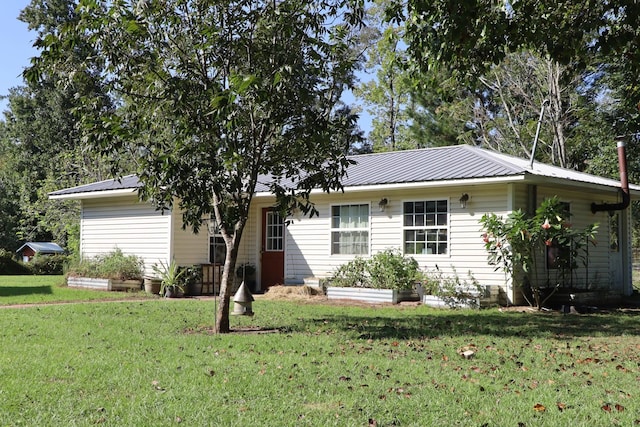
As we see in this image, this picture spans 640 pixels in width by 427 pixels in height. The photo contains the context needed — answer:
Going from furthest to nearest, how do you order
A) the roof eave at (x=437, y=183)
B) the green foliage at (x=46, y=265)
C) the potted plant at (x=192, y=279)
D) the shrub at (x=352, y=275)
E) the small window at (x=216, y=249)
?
the green foliage at (x=46, y=265)
the small window at (x=216, y=249)
the potted plant at (x=192, y=279)
the shrub at (x=352, y=275)
the roof eave at (x=437, y=183)

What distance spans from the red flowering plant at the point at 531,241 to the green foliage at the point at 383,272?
5.84ft

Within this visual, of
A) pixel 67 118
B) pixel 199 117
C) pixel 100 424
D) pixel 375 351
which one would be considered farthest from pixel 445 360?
pixel 67 118

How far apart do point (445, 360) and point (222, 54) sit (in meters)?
4.91

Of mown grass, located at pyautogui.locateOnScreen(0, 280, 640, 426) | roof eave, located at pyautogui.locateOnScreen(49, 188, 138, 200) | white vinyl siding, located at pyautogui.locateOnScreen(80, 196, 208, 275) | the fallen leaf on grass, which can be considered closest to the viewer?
mown grass, located at pyautogui.locateOnScreen(0, 280, 640, 426)

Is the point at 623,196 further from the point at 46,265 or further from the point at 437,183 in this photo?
the point at 46,265

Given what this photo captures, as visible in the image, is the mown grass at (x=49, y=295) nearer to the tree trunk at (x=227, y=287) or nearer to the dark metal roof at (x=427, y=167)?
the tree trunk at (x=227, y=287)

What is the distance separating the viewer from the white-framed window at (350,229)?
14648 millimetres

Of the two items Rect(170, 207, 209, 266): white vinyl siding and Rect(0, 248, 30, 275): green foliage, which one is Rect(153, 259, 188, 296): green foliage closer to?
Rect(170, 207, 209, 266): white vinyl siding

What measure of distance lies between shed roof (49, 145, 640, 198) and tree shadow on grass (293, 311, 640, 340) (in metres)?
2.61

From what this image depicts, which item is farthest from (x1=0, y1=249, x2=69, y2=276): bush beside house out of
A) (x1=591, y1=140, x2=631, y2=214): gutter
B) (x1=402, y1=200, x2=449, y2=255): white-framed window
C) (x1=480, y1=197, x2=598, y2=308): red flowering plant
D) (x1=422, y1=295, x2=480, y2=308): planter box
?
(x1=591, y1=140, x2=631, y2=214): gutter

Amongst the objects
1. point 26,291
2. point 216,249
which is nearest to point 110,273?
point 26,291

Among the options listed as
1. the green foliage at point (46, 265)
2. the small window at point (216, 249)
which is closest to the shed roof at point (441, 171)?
the small window at point (216, 249)

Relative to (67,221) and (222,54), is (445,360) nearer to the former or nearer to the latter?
(222,54)

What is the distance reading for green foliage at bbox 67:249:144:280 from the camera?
53.7ft
